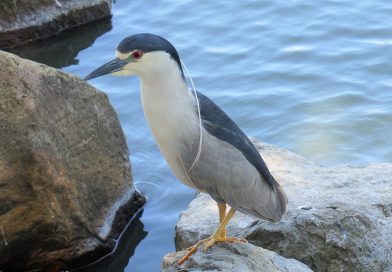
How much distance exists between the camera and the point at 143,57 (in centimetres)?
448

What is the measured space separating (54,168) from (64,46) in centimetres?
454

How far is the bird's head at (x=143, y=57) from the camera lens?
4.46 meters

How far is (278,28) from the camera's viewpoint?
984 cm

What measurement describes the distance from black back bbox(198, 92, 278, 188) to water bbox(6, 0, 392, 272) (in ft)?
5.94

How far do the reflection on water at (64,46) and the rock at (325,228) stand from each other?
4292 millimetres

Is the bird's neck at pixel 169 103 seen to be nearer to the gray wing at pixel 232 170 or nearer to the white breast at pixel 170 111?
the white breast at pixel 170 111

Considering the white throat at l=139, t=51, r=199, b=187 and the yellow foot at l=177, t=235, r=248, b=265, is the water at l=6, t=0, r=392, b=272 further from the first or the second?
the white throat at l=139, t=51, r=199, b=187

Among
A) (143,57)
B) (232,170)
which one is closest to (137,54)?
(143,57)

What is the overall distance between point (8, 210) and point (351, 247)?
2.17 meters

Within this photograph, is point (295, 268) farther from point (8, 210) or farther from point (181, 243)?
point (8, 210)

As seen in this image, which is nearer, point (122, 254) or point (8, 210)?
point (8, 210)

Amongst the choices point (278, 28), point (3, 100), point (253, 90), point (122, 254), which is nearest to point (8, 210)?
point (3, 100)

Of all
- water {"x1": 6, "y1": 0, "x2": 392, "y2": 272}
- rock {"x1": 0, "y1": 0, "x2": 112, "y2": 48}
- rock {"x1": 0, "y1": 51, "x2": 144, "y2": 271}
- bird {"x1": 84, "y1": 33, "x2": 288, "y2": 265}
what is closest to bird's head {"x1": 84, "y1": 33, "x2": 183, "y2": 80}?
bird {"x1": 84, "y1": 33, "x2": 288, "y2": 265}

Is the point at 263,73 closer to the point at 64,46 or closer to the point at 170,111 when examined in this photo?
the point at 64,46
